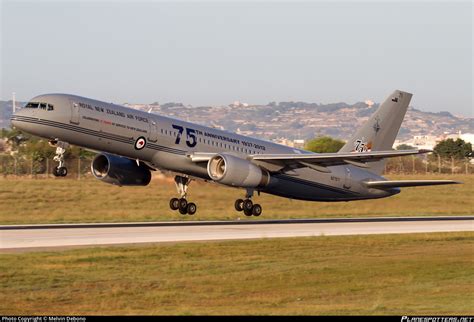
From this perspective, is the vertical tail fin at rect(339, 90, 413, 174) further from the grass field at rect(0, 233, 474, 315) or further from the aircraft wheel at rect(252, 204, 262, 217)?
the grass field at rect(0, 233, 474, 315)

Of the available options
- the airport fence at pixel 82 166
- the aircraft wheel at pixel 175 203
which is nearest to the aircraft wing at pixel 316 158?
the aircraft wheel at pixel 175 203

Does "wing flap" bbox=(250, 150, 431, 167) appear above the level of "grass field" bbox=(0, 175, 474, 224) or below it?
above

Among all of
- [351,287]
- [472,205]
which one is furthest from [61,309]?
[472,205]

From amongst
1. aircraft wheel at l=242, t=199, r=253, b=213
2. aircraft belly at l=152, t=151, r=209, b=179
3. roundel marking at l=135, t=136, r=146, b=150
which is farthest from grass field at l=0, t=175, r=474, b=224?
roundel marking at l=135, t=136, r=146, b=150

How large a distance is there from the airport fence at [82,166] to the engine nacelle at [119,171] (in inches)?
641

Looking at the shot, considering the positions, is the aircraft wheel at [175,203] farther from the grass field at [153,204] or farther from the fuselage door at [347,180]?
the fuselage door at [347,180]

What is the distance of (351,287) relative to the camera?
2305 cm

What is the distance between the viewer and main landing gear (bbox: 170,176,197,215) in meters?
43.1

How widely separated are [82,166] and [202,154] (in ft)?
83.5

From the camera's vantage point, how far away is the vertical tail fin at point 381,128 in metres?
49.0

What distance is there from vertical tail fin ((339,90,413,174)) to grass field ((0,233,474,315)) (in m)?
16.8

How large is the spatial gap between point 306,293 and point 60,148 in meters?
18.6

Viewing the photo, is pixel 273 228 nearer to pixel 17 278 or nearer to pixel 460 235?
pixel 460 235

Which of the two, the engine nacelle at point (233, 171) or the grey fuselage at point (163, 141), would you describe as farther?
the engine nacelle at point (233, 171)
